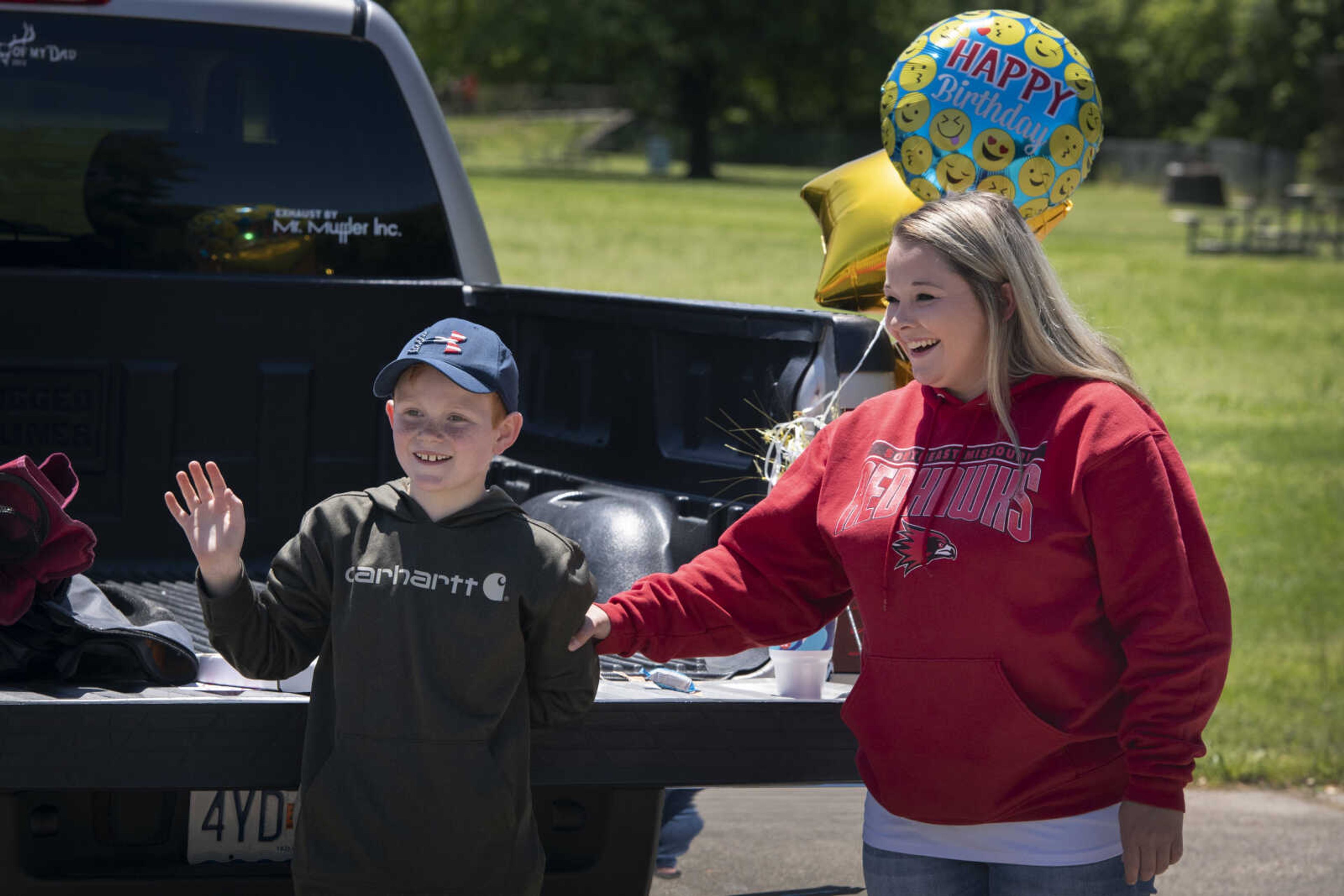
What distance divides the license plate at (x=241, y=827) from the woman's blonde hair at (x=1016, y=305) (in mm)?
1360

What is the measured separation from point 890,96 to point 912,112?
4.9 inches

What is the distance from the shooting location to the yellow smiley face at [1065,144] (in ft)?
12.5

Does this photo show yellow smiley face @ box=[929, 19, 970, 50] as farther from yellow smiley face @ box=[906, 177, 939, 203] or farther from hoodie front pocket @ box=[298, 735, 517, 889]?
hoodie front pocket @ box=[298, 735, 517, 889]

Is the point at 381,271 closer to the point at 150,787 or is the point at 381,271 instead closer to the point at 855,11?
the point at 150,787

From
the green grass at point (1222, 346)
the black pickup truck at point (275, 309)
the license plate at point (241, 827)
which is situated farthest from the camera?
the green grass at point (1222, 346)

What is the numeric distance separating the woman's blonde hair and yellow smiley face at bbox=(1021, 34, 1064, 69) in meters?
1.31

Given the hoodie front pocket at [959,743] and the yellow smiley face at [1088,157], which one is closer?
the hoodie front pocket at [959,743]

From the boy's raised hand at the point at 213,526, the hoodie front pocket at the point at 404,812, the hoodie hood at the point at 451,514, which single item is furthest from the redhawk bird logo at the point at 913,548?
the boy's raised hand at the point at 213,526

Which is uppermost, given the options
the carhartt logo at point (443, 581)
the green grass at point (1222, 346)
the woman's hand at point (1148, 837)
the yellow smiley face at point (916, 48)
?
the yellow smiley face at point (916, 48)

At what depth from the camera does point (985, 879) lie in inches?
103

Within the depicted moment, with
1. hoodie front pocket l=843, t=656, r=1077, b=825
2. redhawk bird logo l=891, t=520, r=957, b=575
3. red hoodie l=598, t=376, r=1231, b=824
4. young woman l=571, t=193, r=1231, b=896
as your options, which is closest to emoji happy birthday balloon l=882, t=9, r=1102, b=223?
young woman l=571, t=193, r=1231, b=896

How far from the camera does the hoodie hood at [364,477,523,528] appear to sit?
2553 millimetres

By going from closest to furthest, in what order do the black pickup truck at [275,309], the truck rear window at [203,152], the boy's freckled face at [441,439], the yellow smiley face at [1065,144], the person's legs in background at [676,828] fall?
the boy's freckled face at [441,439], the black pickup truck at [275,309], the yellow smiley face at [1065,144], the truck rear window at [203,152], the person's legs in background at [676,828]

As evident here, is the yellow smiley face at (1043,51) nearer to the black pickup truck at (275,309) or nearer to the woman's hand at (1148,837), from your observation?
the black pickup truck at (275,309)
